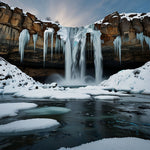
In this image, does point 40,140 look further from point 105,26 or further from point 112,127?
point 105,26

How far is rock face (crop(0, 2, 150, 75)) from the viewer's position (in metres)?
13.3

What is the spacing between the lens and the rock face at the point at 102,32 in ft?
43.8

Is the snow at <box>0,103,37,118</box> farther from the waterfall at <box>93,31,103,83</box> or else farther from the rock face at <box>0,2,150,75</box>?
the waterfall at <box>93,31,103,83</box>

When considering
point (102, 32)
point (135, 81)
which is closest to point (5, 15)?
point (102, 32)

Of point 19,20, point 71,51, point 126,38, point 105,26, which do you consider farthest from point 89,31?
point 19,20

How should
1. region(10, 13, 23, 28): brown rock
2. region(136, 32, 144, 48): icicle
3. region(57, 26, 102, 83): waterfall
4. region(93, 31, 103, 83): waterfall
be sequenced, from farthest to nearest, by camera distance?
1. region(57, 26, 102, 83): waterfall
2. region(93, 31, 103, 83): waterfall
3. region(136, 32, 144, 48): icicle
4. region(10, 13, 23, 28): brown rock

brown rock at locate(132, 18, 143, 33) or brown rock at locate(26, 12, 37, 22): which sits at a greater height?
brown rock at locate(26, 12, 37, 22)

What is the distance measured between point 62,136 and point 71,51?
16320mm

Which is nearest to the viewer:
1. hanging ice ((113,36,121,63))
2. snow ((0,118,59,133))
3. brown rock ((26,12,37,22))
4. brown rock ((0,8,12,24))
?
snow ((0,118,59,133))

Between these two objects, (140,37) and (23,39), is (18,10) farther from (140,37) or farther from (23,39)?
(140,37)

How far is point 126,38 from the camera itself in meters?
14.8

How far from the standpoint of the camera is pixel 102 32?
49.8 feet

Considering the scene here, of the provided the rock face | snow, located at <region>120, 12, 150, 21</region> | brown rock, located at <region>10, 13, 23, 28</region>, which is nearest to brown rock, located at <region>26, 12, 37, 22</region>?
the rock face

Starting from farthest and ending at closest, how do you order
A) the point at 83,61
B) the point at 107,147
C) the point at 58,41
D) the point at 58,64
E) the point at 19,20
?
1. the point at 58,64
2. the point at 83,61
3. the point at 58,41
4. the point at 19,20
5. the point at 107,147
